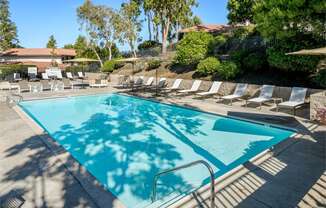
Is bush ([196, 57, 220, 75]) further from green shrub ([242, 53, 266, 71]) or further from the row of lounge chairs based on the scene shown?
green shrub ([242, 53, 266, 71])

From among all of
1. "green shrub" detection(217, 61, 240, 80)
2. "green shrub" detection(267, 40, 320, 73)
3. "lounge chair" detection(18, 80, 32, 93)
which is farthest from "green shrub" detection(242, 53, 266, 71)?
"lounge chair" detection(18, 80, 32, 93)

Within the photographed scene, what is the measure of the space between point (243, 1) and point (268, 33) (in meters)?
16.3

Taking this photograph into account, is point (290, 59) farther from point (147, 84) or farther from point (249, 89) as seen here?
point (147, 84)

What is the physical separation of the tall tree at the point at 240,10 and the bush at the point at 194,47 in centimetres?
1077

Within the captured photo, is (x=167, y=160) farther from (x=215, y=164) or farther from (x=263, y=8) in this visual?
(x=263, y=8)

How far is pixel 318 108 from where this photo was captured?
802cm

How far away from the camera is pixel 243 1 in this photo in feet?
83.9

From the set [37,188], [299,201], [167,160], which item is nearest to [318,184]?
[299,201]

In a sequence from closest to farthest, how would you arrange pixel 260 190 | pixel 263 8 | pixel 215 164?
pixel 260 190 < pixel 215 164 < pixel 263 8

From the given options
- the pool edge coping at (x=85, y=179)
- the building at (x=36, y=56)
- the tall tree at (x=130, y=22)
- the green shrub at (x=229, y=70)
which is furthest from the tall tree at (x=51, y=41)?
the pool edge coping at (x=85, y=179)

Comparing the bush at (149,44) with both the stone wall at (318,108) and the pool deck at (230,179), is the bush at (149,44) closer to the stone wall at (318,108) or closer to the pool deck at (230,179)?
the stone wall at (318,108)

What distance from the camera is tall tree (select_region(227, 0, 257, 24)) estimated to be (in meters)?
25.5

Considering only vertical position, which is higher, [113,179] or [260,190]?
[260,190]

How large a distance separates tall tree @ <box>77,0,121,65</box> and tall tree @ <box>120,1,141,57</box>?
0.84 m
